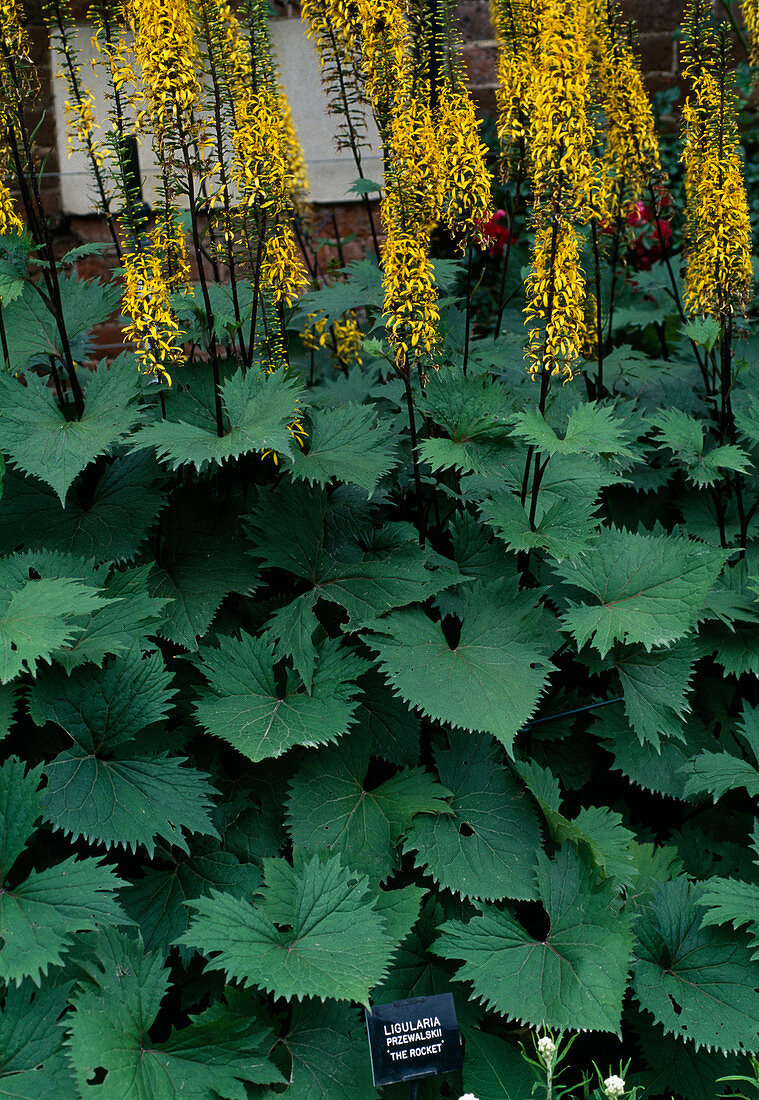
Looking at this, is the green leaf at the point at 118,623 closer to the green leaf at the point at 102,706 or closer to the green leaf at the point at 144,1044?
the green leaf at the point at 102,706

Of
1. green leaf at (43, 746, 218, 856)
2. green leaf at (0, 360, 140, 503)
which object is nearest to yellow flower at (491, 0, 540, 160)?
green leaf at (0, 360, 140, 503)

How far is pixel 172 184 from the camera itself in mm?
2197

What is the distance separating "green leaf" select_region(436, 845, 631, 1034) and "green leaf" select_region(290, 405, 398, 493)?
0.94 metres

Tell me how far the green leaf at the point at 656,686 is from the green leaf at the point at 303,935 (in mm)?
793

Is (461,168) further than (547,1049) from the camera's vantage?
Yes

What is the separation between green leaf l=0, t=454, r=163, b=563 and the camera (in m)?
2.18

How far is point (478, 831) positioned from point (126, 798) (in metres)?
0.76

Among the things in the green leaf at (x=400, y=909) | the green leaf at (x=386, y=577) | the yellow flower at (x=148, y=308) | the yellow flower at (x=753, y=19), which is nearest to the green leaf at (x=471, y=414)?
the green leaf at (x=386, y=577)

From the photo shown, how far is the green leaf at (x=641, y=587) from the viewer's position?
6.70 ft

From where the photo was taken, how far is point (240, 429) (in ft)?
6.53

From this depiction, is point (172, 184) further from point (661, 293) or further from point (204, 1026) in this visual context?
point (661, 293)

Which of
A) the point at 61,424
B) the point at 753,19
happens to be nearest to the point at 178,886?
the point at 61,424

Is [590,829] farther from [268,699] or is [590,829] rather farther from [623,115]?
[623,115]

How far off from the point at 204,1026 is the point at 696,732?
1.42m
